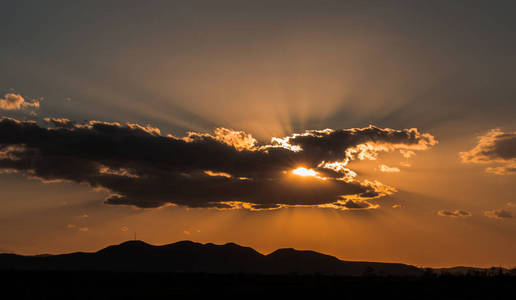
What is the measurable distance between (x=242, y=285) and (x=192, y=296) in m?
10.1

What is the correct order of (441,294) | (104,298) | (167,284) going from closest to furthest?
1. (104,298)
2. (441,294)
3. (167,284)

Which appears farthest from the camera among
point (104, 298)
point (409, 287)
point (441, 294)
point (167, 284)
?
point (167, 284)

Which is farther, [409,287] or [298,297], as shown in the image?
[409,287]

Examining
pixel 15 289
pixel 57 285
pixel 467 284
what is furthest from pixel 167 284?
pixel 467 284

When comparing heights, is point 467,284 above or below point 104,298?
above

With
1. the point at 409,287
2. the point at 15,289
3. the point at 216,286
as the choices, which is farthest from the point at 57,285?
the point at 409,287

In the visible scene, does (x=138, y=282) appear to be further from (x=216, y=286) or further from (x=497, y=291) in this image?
(x=497, y=291)

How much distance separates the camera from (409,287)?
161ft

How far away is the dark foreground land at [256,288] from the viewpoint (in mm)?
43316

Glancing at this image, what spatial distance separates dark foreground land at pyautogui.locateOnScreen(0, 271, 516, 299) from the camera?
142 feet

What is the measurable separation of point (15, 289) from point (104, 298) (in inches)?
470

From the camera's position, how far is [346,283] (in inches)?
2042

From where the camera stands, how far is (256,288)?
4797 centimetres

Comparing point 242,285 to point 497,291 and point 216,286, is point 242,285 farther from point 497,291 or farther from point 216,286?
point 497,291
